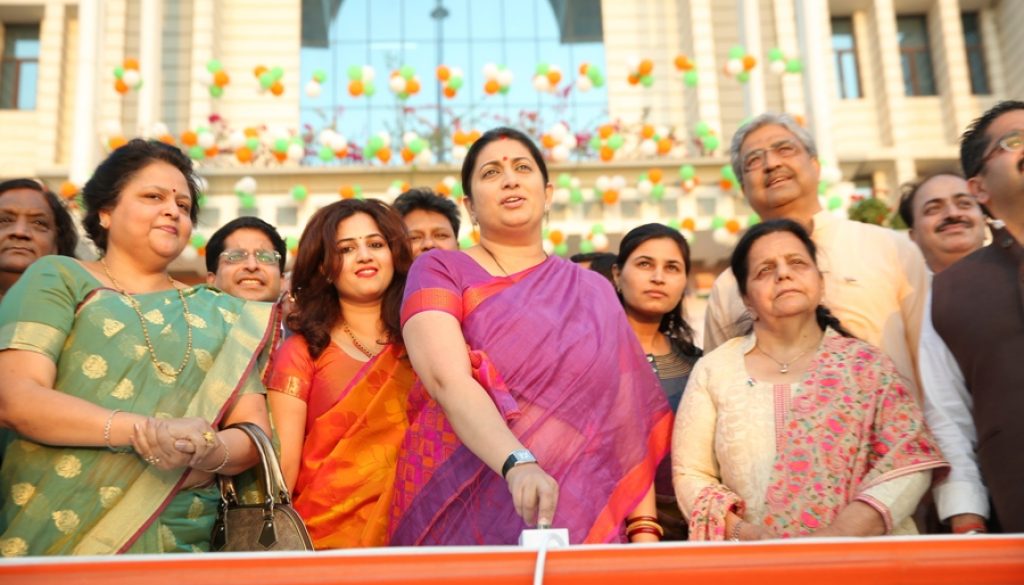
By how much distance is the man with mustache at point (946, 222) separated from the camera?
133 inches

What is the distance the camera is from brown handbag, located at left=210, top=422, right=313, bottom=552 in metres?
2.18

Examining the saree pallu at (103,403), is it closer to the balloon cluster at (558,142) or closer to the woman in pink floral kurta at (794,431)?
the woman in pink floral kurta at (794,431)

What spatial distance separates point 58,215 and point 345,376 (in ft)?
4.40

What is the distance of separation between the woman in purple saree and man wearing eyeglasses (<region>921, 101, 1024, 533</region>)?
73 centimetres

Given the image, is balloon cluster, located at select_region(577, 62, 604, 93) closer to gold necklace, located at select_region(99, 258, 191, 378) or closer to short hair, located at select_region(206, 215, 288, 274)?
short hair, located at select_region(206, 215, 288, 274)

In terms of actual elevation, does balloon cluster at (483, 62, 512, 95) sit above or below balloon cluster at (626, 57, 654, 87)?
below

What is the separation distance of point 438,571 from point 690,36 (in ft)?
44.1

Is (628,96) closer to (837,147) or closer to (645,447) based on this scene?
(837,147)

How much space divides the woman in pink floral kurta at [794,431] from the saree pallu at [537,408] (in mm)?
193

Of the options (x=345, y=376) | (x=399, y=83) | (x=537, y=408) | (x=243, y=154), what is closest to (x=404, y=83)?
(x=399, y=83)

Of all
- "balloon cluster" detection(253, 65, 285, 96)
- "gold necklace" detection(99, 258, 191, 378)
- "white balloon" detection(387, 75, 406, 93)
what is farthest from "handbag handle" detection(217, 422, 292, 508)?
"balloon cluster" detection(253, 65, 285, 96)

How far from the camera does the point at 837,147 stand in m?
13.9

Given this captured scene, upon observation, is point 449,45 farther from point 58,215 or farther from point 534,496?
point 534,496

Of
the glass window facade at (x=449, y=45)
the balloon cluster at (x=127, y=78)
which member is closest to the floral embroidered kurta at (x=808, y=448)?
the balloon cluster at (x=127, y=78)
